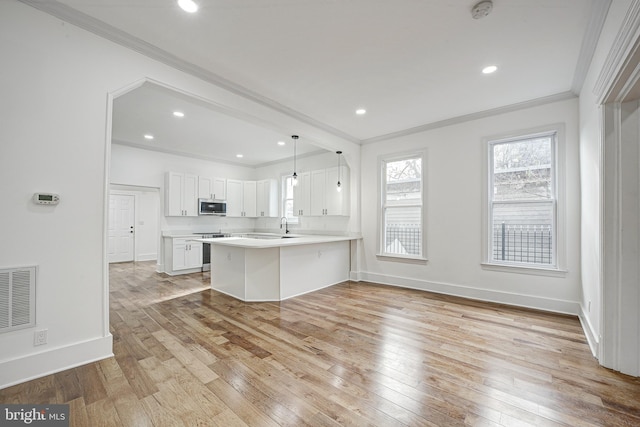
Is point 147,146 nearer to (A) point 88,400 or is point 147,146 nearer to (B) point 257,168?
(B) point 257,168

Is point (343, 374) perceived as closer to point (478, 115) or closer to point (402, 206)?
point (402, 206)


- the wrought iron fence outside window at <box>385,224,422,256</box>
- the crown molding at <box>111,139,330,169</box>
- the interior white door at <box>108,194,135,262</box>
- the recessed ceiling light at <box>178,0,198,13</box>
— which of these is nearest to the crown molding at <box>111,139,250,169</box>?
the crown molding at <box>111,139,330,169</box>

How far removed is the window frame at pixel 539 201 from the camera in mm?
3582

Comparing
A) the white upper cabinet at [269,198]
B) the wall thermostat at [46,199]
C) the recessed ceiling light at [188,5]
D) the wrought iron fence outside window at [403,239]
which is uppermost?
the recessed ceiling light at [188,5]

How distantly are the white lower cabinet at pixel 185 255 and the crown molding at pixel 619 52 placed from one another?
22.0ft

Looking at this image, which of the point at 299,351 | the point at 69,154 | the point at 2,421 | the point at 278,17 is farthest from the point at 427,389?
the point at 69,154

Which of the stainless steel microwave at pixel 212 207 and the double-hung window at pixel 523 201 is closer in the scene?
the double-hung window at pixel 523 201

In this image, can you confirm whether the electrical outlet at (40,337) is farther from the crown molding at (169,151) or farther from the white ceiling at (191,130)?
the crown molding at (169,151)

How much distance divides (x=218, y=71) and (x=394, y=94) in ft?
7.37

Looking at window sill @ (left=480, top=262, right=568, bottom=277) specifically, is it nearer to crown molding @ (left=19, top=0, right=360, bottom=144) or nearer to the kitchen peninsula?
the kitchen peninsula

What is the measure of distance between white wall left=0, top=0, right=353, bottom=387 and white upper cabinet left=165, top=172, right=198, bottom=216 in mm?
4096

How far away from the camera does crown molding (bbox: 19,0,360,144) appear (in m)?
2.14

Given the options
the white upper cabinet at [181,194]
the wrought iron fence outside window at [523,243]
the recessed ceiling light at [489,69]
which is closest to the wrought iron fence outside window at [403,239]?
the wrought iron fence outside window at [523,243]

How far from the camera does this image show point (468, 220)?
4.32 metres
